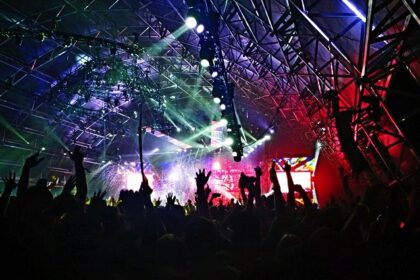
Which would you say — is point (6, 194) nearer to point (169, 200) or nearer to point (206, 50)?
point (169, 200)

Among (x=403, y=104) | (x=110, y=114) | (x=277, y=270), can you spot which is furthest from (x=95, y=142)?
(x=277, y=270)

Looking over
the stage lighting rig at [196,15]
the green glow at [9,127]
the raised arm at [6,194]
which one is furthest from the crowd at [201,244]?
the green glow at [9,127]

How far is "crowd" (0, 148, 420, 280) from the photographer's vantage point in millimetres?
1584

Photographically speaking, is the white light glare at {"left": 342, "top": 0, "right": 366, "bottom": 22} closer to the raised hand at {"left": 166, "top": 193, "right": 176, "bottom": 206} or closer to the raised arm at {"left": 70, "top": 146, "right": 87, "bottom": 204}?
the raised hand at {"left": 166, "top": 193, "right": 176, "bottom": 206}

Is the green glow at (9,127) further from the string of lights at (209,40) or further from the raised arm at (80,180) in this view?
the raised arm at (80,180)

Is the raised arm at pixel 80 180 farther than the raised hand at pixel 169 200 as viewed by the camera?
No

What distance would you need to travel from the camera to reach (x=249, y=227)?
8.41 feet

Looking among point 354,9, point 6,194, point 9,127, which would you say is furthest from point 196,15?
point 9,127

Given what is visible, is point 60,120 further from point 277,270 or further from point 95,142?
point 277,270

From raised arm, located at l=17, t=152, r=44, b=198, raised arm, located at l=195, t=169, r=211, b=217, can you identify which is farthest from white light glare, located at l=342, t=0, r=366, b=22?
raised arm, located at l=17, t=152, r=44, b=198

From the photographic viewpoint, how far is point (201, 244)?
222 cm

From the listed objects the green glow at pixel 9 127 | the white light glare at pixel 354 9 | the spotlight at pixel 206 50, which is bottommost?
the white light glare at pixel 354 9

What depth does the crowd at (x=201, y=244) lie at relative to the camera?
5.20 ft

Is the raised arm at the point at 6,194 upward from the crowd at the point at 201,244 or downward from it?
upward
